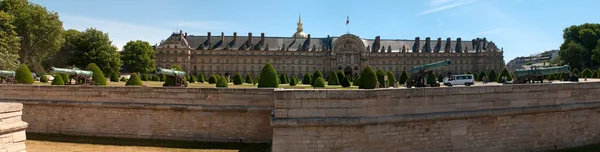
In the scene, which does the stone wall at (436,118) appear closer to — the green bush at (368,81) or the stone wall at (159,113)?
the stone wall at (159,113)

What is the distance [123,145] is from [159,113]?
1245 millimetres

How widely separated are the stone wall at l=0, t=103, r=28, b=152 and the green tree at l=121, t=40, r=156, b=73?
56.6 m

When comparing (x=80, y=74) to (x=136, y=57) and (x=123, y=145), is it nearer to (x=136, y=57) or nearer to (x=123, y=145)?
(x=123, y=145)

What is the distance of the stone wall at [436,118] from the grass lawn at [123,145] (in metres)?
2.89

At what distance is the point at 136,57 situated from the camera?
5931 cm

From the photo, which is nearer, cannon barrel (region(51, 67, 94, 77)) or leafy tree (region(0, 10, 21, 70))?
cannon barrel (region(51, 67, 94, 77))

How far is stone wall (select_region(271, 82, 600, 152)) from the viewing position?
7.76 metres

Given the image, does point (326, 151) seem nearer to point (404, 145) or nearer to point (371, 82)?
point (404, 145)

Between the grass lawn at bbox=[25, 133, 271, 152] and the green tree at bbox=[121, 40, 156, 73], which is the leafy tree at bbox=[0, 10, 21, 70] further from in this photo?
the green tree at bbox=[121, 40, 156, 73]

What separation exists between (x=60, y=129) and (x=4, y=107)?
7612 millimetres

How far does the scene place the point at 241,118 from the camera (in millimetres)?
11164

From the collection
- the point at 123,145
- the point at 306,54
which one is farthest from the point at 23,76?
the point at 306,54

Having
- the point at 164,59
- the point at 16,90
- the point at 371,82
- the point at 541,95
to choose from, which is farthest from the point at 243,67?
the point at 541,95

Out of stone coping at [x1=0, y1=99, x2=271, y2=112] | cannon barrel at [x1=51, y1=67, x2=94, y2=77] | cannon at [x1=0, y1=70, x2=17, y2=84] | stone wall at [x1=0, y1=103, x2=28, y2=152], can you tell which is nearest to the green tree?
cannon at [x1=0, y1=70, x2=17, y2=84]
